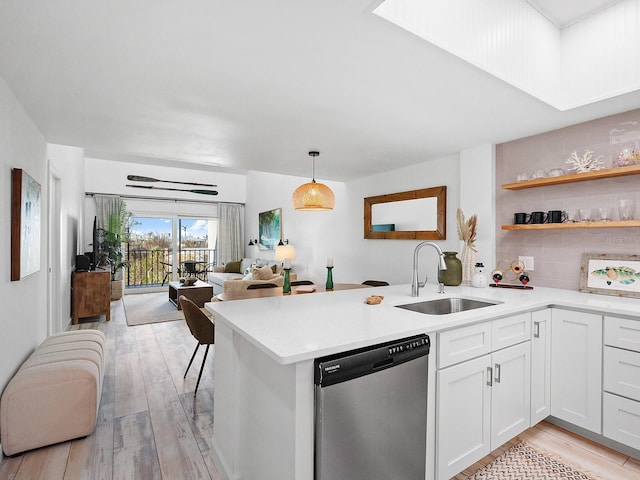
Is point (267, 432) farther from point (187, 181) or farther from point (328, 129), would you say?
point (187, 181)

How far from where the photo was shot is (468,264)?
297 cm

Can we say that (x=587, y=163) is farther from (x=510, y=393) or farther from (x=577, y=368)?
(x=510, y=393)

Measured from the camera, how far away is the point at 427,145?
10.5 feet

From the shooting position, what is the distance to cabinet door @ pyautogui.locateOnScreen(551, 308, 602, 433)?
200 cm

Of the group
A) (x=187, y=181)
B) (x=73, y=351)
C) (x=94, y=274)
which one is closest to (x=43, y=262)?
(x=73, y=351)

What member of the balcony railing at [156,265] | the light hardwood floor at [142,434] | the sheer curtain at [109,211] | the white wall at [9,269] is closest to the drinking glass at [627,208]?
the light hardwood floor at [142,434]

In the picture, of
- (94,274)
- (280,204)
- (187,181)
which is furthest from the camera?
(187,181)

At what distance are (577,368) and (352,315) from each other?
154 cm

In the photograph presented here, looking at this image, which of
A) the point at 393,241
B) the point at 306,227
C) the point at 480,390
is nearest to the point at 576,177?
the point at 480,390

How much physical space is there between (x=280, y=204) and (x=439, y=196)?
4232 mm

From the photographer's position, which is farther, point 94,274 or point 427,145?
point 94,274

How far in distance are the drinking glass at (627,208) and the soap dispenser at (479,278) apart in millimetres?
959

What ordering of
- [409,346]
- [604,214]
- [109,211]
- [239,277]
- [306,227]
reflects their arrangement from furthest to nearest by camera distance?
1. [109,211]
2. [239,277]
3. [306,227]
4. [604,214]
5. [409,346]

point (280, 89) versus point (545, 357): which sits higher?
point (280, 89)
